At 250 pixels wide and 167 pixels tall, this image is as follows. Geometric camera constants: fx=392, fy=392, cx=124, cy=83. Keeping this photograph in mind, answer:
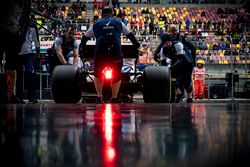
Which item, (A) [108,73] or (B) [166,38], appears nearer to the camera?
(A) [108,73]

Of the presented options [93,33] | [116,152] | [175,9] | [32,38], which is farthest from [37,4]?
[116,152]

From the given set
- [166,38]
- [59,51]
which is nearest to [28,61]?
[59,51]

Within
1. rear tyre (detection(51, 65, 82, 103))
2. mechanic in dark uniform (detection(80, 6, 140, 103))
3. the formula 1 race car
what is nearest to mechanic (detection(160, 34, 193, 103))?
mechanic in dark uniform (detection(80, 6, 140, 103))

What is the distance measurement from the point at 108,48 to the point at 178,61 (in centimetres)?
253

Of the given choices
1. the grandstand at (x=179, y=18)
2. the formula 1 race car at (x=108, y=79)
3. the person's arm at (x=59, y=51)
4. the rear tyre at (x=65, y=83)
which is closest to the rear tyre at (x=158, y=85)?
the formula 1 race car at (x=108, y=79)

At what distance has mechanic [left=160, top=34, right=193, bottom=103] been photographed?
5.72 meters

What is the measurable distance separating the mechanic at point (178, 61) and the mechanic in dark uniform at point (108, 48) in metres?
2.17

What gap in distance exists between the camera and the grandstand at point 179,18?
53.0 feet

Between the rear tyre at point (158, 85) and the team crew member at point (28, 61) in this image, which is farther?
the team crew member at point (28, 61)

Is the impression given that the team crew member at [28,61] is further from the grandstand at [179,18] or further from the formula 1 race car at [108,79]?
the grandstand at [179,18]

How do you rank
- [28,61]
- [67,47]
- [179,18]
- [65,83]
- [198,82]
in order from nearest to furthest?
[65,83], [67,47], [28,61], [198,82], [179,18]

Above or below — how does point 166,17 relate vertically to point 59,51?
above

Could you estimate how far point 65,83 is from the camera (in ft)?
10.7

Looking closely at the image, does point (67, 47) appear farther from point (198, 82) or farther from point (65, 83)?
point (198, 82)
